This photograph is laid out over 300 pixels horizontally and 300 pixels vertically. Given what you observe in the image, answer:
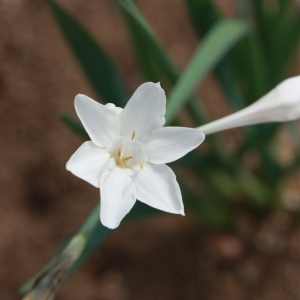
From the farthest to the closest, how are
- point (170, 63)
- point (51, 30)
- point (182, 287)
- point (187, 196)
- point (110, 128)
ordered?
1. point (51, 30)
2. point (182, 287)
3. point (187, 196)
4. point (170, 63)
5. point (110, 128)

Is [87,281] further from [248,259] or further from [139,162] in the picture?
[139,162]

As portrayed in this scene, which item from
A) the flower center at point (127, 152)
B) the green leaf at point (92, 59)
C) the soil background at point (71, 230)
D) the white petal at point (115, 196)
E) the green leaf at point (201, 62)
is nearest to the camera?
the white petal at point (115, 196)

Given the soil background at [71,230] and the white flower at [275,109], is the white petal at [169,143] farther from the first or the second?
the soil background at [71,230]

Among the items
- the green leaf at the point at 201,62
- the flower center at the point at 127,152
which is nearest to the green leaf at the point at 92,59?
the green leaf at the point at 201,62

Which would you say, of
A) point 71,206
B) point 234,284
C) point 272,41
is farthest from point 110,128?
point 234,284

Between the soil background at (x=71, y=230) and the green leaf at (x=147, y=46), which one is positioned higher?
the green leaf at (x=147, y=46)

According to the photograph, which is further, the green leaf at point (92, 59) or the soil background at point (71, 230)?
the soil background at point (71, 230)

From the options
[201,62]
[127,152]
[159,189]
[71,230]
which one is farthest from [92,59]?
[71,230]
